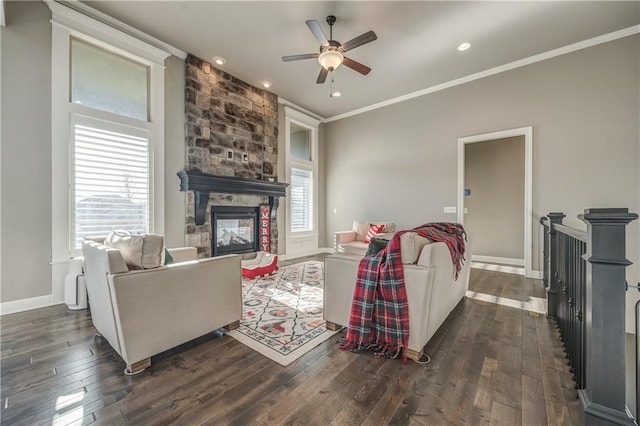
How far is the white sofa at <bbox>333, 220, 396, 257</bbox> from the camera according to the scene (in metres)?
4.79

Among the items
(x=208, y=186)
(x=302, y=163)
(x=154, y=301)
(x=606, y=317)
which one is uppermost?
(x=302, y=163)

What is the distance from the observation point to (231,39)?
3.56 meters

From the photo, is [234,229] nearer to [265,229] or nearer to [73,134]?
[265,229]

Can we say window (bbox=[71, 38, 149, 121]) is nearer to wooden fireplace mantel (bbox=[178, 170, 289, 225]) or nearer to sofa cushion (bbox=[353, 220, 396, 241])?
wooden fireplace mantel (bbox=[178, 170, 289, 225])

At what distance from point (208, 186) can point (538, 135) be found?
17.3ft

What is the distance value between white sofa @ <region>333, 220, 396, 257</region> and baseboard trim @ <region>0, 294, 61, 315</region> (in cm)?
401

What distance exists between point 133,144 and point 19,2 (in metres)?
1.63

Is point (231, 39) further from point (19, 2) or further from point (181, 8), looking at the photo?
point (19, 2)

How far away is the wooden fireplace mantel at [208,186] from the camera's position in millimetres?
3921

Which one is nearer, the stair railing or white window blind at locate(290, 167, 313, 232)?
the stair railing

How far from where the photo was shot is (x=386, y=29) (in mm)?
3301

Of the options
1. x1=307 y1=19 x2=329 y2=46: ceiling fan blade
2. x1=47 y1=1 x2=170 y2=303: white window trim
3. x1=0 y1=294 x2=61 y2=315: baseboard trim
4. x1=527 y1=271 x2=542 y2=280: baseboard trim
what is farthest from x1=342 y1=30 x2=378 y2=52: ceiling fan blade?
x1=0 y1=294 x2=61 y2=315: baseboard trim

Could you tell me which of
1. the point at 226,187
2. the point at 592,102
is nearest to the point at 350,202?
the point at 226,187

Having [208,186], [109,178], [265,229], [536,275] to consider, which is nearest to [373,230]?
[265,229]
